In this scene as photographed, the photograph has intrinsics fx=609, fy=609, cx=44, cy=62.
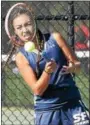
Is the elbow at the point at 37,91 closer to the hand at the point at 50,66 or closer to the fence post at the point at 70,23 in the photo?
the hand at the point at 50,66

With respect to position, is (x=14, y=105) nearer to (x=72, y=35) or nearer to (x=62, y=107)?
(x=72, y=35)

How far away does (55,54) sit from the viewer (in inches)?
168

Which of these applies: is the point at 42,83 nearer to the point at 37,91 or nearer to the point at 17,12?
the point at 37,91

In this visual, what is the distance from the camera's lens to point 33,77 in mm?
4230

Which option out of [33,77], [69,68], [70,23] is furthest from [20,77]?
[69,68]

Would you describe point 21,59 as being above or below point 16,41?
below

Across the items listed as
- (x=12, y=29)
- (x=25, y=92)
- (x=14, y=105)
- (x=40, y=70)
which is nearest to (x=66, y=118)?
(x=40, y=70)

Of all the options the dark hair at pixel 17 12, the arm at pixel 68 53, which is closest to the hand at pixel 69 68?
the arm at pixel 68 53

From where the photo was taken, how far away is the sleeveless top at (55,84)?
4266mm

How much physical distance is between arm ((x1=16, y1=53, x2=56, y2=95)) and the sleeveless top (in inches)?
1.5

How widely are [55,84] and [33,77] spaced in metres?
0.18

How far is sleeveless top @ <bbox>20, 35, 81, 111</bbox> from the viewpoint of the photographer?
427cm

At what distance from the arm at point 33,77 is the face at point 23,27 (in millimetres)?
201

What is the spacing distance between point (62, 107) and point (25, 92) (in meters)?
3.16
